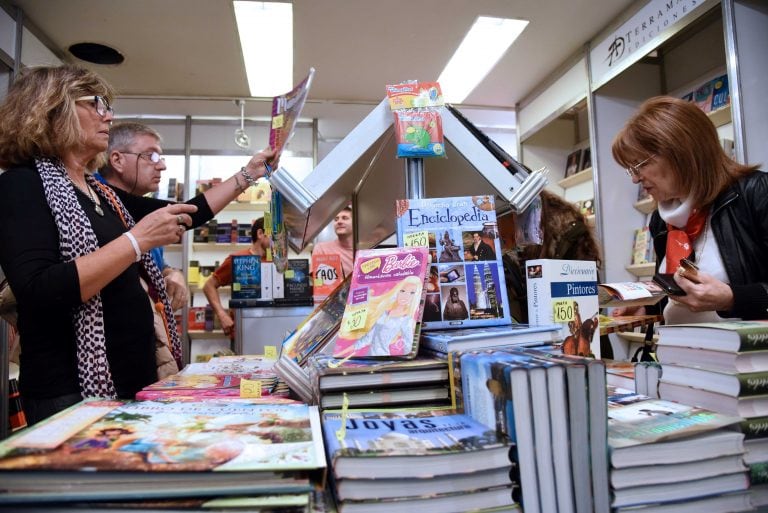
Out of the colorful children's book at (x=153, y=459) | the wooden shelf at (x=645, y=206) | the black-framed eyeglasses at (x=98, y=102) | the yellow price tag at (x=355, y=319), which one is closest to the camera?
the colorful children's book at (x=153, y=459)

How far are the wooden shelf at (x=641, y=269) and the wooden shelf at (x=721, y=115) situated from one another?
1047 millimetres

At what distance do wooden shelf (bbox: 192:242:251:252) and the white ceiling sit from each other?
1.46 meters

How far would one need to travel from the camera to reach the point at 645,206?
153 inches

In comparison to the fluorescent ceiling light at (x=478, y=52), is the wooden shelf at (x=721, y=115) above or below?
below

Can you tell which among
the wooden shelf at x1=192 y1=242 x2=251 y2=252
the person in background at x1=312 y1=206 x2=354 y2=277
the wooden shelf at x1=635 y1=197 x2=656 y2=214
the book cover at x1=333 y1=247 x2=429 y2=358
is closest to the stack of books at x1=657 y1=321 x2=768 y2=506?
the book cover at x1=333 y1=247 x2=429 y2=358

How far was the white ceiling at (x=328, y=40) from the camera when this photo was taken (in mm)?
3461

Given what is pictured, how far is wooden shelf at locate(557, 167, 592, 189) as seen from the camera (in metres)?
Answer: 4.36

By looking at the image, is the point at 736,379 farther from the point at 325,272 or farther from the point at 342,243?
the point at 342,243

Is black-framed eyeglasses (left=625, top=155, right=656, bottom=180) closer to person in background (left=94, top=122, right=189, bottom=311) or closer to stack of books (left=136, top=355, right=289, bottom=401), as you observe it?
stack of books (left=136, top=355, right=289, bottom=401)

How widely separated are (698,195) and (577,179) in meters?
3.42

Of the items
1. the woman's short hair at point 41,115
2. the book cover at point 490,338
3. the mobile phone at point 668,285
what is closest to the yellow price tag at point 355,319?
the book cover at point 490,338

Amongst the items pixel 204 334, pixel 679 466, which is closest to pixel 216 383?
pixel 679 466

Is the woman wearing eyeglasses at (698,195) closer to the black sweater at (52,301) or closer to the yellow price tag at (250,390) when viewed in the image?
the yellow price tag at (250,390)

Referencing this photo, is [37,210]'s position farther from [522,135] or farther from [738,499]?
[522,135]
